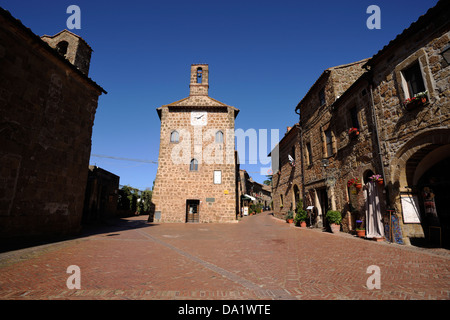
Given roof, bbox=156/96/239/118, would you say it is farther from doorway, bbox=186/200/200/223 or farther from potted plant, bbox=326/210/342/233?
potted plant, bbox=326/210/342/233

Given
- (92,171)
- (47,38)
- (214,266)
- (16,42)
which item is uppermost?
(47,38)

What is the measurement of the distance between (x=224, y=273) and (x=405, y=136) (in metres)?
7.96

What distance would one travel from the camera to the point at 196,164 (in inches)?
762

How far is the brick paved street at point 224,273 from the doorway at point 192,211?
1215 cm

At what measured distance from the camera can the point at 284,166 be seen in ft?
70.6

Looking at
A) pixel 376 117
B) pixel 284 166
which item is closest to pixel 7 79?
pixel 376 117

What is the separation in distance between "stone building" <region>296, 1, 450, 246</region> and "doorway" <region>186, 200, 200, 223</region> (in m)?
11.7

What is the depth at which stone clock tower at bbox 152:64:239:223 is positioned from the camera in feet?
61.2

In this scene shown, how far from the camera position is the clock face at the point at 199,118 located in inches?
800

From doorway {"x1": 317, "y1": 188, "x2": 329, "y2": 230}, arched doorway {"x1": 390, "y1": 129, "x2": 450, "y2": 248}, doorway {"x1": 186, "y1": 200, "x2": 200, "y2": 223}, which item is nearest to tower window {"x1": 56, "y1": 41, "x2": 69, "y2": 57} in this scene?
doorway {"x1": 186, "y1": 200, "x2": 200, "y2": 223}

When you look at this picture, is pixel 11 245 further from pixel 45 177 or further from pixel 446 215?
pixel 446 215

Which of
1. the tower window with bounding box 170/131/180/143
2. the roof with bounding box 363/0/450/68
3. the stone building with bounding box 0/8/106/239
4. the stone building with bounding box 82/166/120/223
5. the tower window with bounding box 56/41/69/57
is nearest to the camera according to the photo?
the roof with bounding box 363/0/450/68

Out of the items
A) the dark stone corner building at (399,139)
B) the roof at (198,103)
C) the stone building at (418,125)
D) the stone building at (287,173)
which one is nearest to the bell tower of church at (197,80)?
the roof at (198,103)
